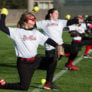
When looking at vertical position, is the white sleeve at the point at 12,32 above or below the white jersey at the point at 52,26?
above

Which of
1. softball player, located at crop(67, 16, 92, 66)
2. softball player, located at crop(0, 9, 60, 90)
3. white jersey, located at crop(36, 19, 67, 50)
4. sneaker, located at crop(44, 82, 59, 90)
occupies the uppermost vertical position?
softball player, located at crop(0, 9, 60, 90)

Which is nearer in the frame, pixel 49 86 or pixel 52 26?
pixel 49 86

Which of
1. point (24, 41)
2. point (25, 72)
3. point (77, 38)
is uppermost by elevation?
point (24, 41)

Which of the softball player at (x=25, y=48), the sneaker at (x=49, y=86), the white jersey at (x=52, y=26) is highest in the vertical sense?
the softball player at (x=25, y=48)

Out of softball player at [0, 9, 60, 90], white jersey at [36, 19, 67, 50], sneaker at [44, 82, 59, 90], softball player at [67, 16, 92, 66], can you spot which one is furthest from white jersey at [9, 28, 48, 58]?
softball player at [67, 16, 92, 66]

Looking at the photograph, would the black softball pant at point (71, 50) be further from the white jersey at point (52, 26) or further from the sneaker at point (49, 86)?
the sneaker at point (49, 86)

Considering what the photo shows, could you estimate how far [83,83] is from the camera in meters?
11.1

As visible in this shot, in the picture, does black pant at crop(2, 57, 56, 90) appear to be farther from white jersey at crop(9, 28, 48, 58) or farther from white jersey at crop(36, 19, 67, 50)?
white jersey at crop(36, 19, 67, 50)

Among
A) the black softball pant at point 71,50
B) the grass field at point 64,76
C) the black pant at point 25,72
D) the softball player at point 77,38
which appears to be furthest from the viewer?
the softball player at point 77,38

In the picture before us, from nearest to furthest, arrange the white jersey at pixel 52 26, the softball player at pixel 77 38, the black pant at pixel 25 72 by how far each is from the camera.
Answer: the black pant at pixel 25 72 → the white jersey at pixel 52 26 → the softball player at pixel 77 38

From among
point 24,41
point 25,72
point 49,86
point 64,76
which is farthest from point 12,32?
point 64,76

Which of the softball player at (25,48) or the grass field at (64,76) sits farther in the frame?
the grass field at (64,76)

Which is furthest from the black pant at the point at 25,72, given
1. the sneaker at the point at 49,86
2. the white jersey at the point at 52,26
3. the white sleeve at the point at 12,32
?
the white jersey at the point at 52,26

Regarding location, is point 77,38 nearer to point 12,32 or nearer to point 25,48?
point 25,48
